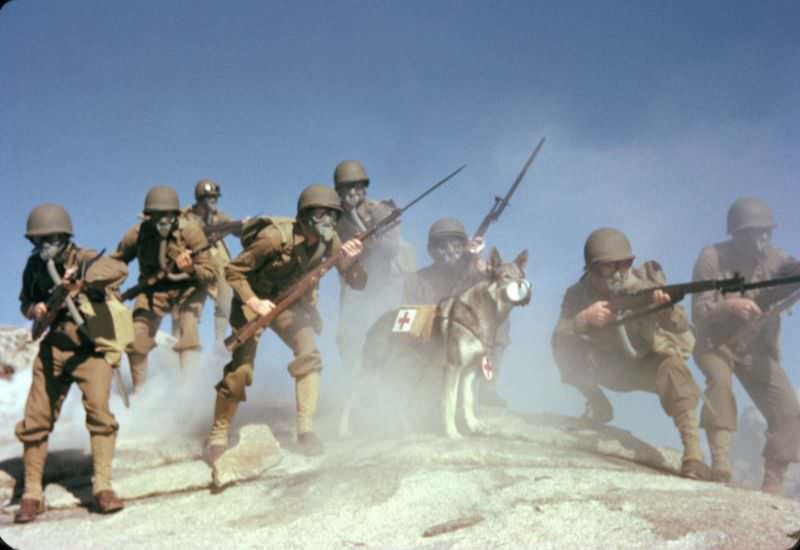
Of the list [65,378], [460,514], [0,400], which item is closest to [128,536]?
[65,378]

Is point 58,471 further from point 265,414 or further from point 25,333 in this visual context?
point 25,333

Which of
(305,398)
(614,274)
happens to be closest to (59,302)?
(305,398)

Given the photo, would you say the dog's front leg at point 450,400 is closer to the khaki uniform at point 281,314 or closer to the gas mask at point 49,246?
the khaki uniform at point 281,314

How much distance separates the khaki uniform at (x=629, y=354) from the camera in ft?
23.1

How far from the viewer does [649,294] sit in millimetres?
7066

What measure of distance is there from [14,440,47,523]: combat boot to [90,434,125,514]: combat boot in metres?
0.51

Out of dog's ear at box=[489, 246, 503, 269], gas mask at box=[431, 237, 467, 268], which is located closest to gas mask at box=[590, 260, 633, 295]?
dog's ear at box=[489, 246, 503, 269]

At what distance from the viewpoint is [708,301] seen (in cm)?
826

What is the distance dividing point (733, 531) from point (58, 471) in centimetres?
673

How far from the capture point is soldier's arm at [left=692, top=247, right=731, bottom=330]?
8.17 m

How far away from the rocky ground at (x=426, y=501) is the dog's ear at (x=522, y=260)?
192 cm

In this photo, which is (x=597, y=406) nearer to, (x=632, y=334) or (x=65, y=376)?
(x=632, y=334)

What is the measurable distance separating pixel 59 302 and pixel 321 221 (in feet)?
8.51

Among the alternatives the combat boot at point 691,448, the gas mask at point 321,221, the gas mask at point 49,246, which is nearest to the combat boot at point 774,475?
the combat boot at point 691,448
